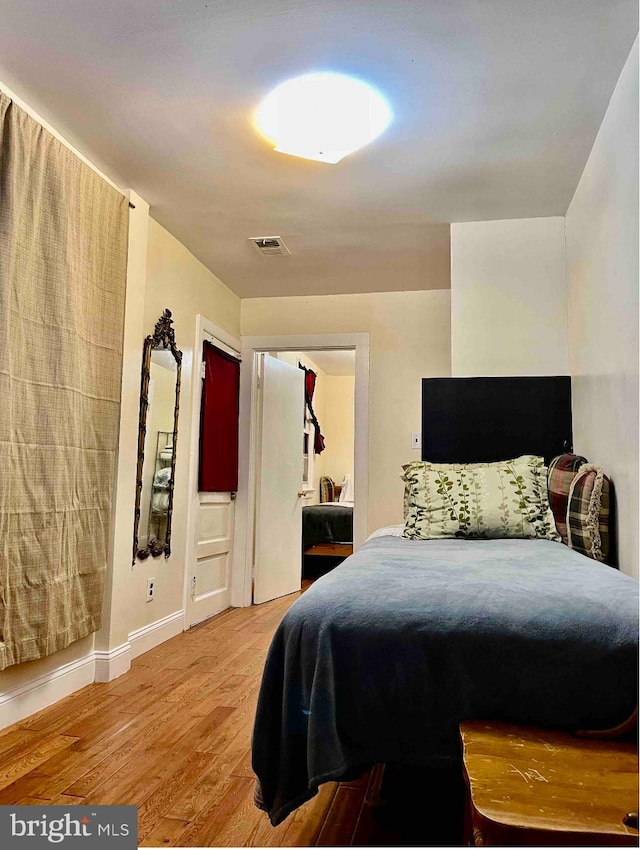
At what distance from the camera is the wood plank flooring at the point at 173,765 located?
5.07 ft

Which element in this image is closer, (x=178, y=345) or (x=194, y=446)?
(x=178, y=345)

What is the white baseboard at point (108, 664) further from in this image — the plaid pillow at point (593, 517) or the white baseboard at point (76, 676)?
the plaid pillow at point (593, 517)

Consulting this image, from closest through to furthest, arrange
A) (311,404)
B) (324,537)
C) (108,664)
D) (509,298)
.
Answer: (108,664)
(509,298)
(324,537)
(311,404)

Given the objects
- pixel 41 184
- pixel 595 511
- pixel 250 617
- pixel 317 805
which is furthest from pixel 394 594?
pixel 250 617

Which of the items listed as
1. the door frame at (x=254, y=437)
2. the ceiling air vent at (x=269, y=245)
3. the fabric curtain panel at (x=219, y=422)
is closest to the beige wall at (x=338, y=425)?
the door frame at (x=254, y=437)

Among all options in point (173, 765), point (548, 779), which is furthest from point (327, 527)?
point (548, 779)

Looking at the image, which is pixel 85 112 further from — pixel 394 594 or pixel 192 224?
pixel 394 594

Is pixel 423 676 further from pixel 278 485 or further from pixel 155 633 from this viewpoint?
pixel 278 485

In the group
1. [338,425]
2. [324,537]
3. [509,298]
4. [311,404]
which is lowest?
[324,537]

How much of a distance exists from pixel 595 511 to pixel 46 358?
217 centimetres

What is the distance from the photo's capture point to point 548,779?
1021 mm

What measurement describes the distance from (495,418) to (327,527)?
11.1 ft

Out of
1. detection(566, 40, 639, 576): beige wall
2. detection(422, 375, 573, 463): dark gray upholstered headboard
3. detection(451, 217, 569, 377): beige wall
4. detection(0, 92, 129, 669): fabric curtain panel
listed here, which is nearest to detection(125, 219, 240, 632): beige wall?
detection(0, 92, 129, 669): fabric curtain panel

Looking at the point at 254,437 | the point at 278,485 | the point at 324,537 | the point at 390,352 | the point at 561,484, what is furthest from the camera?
the point at 324,537
